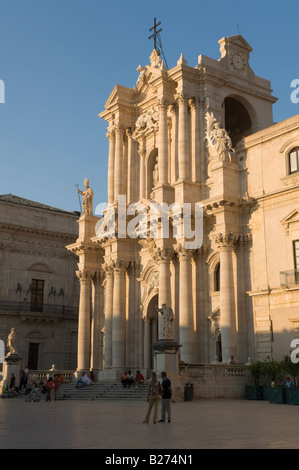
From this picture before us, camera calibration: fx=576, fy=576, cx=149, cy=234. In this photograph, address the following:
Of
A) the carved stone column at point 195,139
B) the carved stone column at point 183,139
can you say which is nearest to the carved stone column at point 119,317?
the carved stone column at point 183,139

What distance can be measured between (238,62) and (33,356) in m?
26.4

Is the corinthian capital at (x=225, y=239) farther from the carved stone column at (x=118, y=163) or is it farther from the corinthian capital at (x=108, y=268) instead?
the carved stone column at (x=118, y=163)

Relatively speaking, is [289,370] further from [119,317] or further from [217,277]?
[119,317]

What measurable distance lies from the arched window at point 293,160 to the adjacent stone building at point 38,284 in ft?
79.1

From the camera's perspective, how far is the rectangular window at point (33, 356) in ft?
146

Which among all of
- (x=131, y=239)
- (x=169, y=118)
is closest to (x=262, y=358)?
(x=131, y=239)

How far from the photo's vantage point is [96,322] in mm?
39156

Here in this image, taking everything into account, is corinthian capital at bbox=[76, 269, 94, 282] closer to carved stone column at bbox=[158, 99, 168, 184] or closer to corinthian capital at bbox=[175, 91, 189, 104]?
carved stone column at bbox=[158, 99, 168, 184]

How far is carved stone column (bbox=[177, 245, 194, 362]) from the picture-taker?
2961 centimetres

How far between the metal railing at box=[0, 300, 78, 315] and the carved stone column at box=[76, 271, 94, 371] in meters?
7.86

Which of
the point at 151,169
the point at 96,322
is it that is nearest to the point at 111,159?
the point at 151,169

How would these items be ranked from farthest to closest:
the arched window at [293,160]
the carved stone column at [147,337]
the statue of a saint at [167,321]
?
the carved stone column at [147,337], the arched window at [293,160], the statue of a saint at [167,321]

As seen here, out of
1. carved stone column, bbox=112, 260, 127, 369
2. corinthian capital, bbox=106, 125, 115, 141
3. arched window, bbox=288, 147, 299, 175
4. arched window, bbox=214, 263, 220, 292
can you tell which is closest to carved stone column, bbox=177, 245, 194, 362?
arched window, bbox=214, 263, 220, 292

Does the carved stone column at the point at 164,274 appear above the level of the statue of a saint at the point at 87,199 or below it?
below
